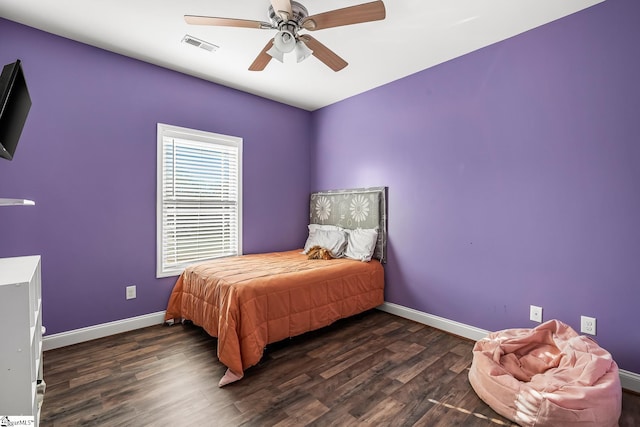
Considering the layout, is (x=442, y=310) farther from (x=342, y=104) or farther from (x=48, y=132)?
(x=48, y=132)

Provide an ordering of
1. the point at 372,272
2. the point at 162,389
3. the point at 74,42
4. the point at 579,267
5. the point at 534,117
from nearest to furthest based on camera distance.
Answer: the point at 162,389 < the point at 579,267 < the point at 534,117 < the point at 74,42 < the point at 372,272

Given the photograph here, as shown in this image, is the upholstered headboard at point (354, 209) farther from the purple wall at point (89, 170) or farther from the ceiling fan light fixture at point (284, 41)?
the ceiling fan light fixture at point (284, 41)

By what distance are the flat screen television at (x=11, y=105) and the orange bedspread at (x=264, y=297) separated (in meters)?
1.55

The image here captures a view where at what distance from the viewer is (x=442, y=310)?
3035mm

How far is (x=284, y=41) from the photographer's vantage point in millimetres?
2072

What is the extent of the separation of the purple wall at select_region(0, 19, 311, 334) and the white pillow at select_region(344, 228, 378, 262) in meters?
2.06

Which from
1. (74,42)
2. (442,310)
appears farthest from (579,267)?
(74,42)

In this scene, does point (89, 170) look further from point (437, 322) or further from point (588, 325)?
point (588, 325)

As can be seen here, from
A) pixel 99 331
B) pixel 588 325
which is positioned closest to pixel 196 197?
pixel 99 331

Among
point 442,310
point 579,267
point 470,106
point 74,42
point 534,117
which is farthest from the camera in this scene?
point 442,310

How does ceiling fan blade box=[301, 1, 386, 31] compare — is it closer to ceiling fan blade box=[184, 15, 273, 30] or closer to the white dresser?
ceiling fan blade box=[184, 15, 273, 30]

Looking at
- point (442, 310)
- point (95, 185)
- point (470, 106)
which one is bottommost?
point (442, 310)

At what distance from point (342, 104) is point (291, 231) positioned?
6.29ft

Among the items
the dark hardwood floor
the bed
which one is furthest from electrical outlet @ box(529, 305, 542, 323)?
the bed
